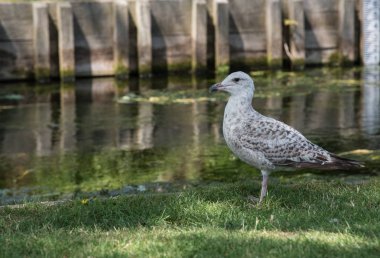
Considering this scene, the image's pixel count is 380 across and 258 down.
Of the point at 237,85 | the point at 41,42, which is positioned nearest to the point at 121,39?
the point at 41,42

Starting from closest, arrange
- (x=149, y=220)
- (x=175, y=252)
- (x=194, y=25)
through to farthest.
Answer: (x=175, y=252), (x=149, y=220), (x=194, y=25)

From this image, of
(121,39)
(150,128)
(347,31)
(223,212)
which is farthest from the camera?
(347,31)

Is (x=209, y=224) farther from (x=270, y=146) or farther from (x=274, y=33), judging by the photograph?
(x=274, y=33)

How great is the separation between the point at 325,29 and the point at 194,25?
166 inches

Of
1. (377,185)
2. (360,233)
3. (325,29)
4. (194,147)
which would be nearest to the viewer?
(360,233)

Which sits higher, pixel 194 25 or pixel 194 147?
pixel 194 25

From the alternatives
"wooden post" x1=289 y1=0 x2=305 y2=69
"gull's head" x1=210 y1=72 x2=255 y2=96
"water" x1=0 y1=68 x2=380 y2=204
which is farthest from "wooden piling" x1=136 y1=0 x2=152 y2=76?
"gull's head" x1=210 y1=72 x2=255 y2=96

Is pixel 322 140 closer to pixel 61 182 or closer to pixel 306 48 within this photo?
pixel 61 182

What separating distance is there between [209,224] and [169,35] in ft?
51.6

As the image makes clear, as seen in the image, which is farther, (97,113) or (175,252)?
(97,113)

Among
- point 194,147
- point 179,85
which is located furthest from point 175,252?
point 179,85

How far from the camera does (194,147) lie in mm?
14461

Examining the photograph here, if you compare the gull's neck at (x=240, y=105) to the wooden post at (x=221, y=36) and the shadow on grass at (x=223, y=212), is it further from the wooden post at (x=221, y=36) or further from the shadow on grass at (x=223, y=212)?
the wooden post at (x=221, y=36)

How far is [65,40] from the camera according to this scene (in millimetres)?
21234
